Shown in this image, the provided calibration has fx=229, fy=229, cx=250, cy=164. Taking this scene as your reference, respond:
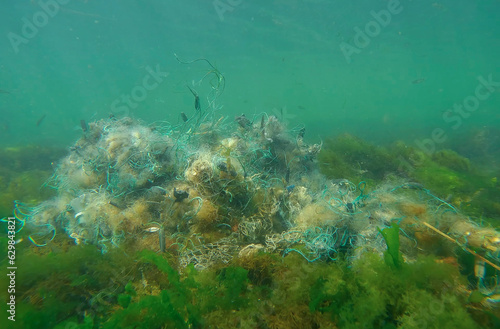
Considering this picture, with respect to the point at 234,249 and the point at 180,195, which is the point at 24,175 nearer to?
the point at 180,195

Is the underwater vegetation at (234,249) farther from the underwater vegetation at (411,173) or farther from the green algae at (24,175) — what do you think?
the green algae at (24,175)

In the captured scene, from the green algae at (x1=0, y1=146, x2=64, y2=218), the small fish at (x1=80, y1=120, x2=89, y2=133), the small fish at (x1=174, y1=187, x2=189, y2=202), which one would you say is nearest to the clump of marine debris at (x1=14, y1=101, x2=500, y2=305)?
the small fish at (x1=174, y1=187, x2=189, y2=202)

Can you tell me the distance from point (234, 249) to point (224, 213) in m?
0.49

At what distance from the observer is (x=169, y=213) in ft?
9.12

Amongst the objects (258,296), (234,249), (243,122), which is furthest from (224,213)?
(243,122)

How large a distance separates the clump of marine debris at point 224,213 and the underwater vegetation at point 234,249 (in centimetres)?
2

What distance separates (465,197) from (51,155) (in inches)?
656

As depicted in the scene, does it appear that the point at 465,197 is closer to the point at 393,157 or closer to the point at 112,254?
the point at 393,157

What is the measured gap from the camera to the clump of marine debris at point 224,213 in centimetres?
229

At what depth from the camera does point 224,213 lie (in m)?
2.78

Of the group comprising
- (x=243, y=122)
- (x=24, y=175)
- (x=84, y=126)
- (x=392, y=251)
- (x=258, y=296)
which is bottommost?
(x=24, y=175)

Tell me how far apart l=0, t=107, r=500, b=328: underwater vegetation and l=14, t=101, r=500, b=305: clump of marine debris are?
0.05ft

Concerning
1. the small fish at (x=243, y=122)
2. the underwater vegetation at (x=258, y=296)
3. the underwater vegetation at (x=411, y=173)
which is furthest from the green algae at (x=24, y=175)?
the underwater vegetation at (x=411, y=173)

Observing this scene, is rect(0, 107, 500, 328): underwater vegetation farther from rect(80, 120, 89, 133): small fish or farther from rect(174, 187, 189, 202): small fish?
rect(80, 120, 89, 133): small fish
